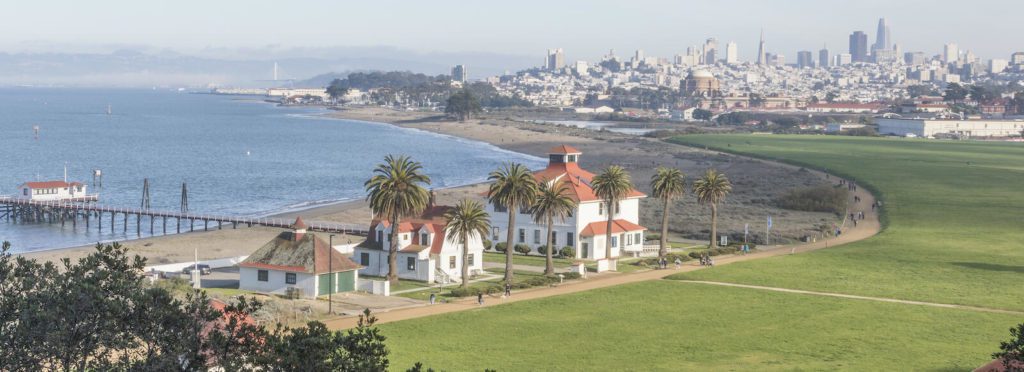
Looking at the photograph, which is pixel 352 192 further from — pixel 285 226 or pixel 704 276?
pixel 704 276

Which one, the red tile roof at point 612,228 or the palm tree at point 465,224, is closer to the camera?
the palm tree at point 465,224

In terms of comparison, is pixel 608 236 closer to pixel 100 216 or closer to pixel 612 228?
pixel 612 228

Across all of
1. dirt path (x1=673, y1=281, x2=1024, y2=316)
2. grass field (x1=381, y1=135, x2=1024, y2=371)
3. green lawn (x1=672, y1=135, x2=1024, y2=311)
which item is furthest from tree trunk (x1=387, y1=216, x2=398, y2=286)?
green lawn (x1=672, y1=135, x2=1024, y2=311)

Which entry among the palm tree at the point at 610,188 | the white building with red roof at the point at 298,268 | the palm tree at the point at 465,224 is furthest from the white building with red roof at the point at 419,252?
the palm tree at the point at 610,188

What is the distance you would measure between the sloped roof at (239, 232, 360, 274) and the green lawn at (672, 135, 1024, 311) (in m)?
20.3

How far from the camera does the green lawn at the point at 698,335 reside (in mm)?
43406

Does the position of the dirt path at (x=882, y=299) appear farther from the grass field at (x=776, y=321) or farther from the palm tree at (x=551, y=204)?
the palm tree at (x=551, y=204)

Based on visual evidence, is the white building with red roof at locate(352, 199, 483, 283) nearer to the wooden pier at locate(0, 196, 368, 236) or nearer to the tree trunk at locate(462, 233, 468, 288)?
the tree trunk at locate(462, 233, 468, 288)

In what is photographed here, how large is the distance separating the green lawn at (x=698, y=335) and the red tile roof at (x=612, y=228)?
17.1m

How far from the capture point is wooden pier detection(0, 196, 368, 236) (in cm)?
9025

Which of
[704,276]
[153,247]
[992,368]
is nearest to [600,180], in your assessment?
[704,276]

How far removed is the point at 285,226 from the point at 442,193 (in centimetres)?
3054

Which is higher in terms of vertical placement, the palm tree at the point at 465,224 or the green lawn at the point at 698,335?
the palm tree at the point at 465,224

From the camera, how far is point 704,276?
6669cm
